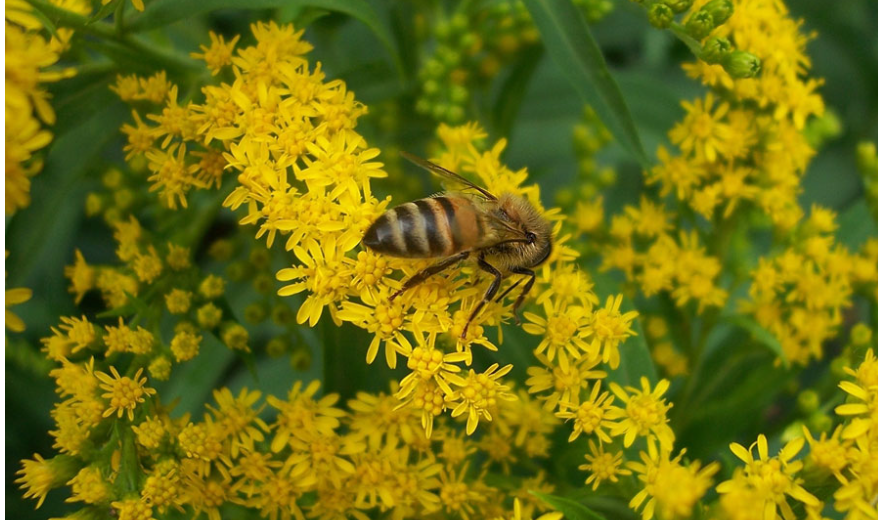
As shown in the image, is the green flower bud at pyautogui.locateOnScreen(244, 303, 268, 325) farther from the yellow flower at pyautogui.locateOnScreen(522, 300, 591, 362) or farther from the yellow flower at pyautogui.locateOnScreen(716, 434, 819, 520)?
the yellow flower at pyautogui.locateOnScreen(716, 434, 819, 520)

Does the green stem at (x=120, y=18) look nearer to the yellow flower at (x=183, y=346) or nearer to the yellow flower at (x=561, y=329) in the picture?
the yellow flower at (x=183, y=346)

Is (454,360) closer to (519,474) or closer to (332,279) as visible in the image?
(332,279)

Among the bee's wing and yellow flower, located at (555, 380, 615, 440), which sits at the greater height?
the bee's wing

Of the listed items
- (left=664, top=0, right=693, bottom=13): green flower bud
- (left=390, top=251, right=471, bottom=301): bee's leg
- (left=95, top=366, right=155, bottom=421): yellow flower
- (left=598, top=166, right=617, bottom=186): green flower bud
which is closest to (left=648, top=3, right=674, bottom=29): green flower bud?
(left=664, top=0, right=693, bottom=13): green flower bud

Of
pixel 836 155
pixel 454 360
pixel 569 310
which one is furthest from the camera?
pixel 836 155

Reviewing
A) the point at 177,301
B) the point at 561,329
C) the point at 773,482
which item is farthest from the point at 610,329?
the point at 177,301

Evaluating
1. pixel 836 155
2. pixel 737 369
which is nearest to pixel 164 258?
pixel 737 369

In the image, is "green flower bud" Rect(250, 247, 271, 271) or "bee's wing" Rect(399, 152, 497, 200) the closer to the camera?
"bee's wing" Rect(399, 152, 497, 200)
